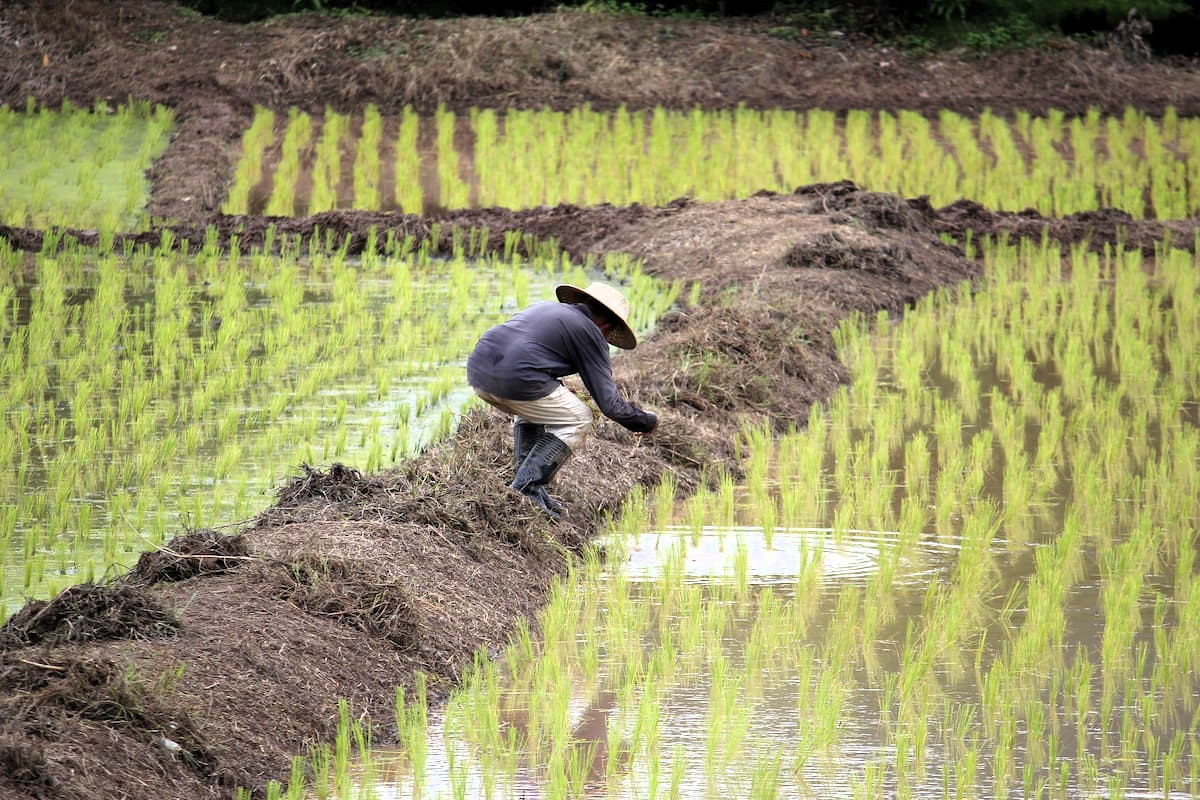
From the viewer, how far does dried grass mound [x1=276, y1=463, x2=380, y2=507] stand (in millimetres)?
5285

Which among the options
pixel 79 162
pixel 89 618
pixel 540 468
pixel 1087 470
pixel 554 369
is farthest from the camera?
pixel 79 162

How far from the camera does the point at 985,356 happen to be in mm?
8672

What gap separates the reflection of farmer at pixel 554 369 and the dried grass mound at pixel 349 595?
3.24 ft

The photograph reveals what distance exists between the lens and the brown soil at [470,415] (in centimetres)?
364

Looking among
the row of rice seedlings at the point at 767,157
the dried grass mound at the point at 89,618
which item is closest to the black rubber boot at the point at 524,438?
the dried grass mound at the point at 89,618

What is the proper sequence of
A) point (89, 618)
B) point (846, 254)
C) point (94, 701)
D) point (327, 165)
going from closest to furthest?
point (94, 701) < point (89, 618) < point (846, 254) < point (327, 165)

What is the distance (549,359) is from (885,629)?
1.44 m

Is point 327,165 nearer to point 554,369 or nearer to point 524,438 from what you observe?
point 524,438

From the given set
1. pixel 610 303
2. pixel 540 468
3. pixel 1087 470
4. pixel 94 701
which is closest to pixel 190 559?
pixel 94 701

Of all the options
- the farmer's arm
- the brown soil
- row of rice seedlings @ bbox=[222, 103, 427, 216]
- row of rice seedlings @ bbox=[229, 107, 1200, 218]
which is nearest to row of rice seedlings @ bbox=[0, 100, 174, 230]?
the brown soil

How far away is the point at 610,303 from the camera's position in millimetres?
5184

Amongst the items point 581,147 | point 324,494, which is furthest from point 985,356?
point 581,147

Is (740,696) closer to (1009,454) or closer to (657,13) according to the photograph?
(1009,454)

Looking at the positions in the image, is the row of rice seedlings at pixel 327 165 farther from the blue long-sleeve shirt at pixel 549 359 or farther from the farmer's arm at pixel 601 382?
the farmer's arm at pixel 601 382
